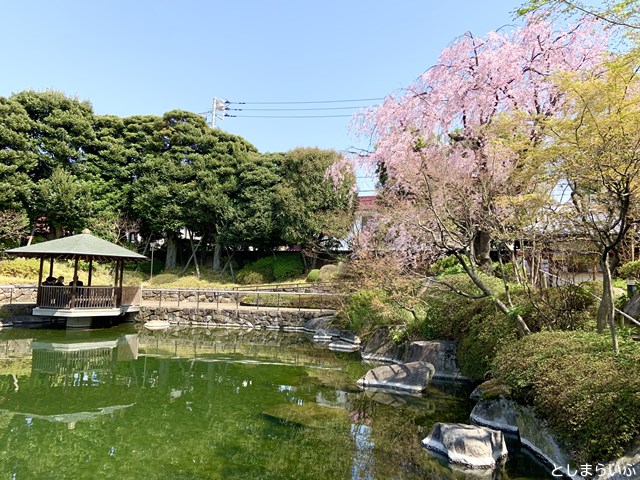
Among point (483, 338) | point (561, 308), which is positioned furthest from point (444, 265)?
point (561, 308)

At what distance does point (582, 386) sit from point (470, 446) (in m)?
1.43

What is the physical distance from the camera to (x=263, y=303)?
18859mm

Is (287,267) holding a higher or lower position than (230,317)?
higher

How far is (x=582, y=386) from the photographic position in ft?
13.7

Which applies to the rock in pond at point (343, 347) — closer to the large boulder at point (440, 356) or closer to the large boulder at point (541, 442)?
the large boulder at point (440, 356)

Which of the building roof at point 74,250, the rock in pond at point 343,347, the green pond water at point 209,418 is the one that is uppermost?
the building roof at point 74,250

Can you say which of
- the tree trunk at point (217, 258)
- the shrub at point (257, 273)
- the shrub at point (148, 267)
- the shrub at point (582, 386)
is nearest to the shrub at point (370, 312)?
the shrub at point (582, 386)

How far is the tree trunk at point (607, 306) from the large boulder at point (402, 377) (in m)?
3.16

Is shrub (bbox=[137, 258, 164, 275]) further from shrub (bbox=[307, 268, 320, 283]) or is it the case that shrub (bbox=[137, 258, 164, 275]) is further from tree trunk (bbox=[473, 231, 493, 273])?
tree trunk (bbox=[473, 231, 493, 273])

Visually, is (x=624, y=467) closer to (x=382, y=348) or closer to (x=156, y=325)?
(x=382, y=348)

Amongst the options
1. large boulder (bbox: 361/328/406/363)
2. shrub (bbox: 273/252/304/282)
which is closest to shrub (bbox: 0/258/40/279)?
shrub (bbox: 273/252/304/282)

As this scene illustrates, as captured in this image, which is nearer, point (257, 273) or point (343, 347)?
point (343, 347)

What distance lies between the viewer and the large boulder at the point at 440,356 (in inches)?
346

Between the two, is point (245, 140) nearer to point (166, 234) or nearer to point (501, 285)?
point (166, 234)
